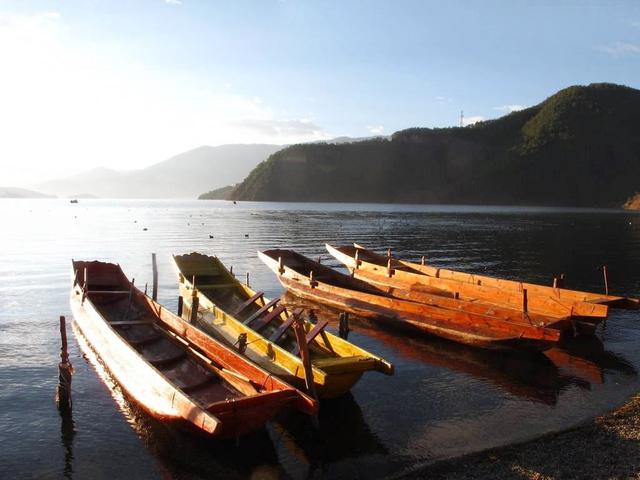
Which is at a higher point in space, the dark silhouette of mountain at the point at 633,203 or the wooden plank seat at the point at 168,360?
the dark silhouette of mountain at the point at 633,203

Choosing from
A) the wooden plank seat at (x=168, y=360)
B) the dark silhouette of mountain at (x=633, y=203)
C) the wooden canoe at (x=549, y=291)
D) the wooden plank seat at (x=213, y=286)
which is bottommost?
the wooden plank seat at (x=168, y=360)

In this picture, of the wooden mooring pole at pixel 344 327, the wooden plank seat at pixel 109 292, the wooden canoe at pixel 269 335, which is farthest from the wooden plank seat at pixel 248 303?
the wooden plank seat at pixel 109 292

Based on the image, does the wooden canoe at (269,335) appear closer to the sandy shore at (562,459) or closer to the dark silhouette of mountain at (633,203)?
the sandy shore at (562,459)

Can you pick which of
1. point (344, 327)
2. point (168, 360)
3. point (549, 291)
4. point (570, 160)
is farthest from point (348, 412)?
point (570, 160)

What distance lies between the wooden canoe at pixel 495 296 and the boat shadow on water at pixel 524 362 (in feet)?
4.25

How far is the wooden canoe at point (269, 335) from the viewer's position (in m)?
11.9

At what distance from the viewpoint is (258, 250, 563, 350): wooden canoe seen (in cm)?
1621

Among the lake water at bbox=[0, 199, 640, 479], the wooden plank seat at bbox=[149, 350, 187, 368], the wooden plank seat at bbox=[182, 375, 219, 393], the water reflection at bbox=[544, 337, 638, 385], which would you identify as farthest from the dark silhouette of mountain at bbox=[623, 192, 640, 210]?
the wooden plank seat at bbox=[182, 375, 219, 393]

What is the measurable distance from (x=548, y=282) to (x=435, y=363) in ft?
60.5

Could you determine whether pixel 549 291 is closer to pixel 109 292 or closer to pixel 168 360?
pixel 168 360

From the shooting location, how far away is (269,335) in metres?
16.6

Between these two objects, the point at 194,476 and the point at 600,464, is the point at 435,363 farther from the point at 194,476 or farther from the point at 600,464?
the point at 194,476

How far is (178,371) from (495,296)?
45.8 feet

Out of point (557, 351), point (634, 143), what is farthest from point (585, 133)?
point (557, 351)
